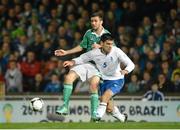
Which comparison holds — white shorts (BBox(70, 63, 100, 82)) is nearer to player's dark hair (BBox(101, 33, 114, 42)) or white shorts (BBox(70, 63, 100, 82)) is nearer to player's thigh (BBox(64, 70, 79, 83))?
player's thigh (BBox(64, 70, 79, 83))

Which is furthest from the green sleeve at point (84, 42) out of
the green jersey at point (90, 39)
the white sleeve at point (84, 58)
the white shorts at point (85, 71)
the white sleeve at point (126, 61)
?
the white sleeve at point (126, 61)

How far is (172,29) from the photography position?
63.0 ft

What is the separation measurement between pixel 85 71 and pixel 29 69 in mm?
5399

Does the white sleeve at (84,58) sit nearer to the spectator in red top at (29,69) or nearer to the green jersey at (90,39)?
the green jersey at (90,39)

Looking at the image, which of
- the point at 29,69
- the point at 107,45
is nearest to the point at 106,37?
the point at 107,45

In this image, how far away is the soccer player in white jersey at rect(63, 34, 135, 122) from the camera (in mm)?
13383

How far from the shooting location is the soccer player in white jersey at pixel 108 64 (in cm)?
1338

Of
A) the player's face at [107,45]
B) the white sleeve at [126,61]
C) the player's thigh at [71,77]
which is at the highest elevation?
the player's face at [107,45]

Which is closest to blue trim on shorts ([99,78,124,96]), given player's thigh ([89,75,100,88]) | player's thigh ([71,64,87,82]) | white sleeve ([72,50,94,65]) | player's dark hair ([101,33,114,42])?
player's thigh ([89,75,100,88])

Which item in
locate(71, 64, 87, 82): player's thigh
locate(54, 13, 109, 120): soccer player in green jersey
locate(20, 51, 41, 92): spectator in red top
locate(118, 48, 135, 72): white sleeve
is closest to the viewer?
locate(118, 48, 135, 72): white sleeve

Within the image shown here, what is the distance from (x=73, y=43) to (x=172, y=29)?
8.05ft

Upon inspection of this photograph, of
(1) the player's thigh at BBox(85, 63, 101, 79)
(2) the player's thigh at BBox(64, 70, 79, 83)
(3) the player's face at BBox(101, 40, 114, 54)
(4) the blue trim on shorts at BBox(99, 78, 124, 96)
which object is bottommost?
(4) the blue trim on shorts at BBox(99, 78, 124, 96)

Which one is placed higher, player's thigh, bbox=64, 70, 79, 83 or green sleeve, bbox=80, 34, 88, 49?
green sleeve, bbox=80, 34, 88, 49

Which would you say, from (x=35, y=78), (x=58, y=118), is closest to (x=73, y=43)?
(x=35, y=78)
